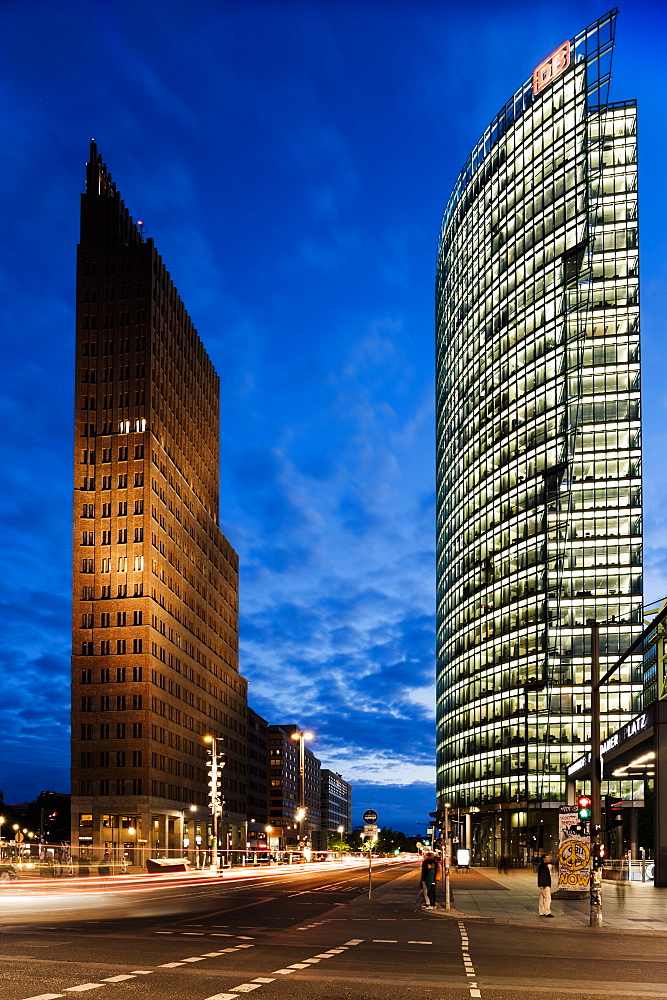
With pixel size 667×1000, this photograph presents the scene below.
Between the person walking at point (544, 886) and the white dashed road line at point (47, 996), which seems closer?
the white dashed road line at point (47, 996)

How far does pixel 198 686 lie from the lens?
14000 cm

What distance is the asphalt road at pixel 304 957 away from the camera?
14.6m

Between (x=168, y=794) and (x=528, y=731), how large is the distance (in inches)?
1643

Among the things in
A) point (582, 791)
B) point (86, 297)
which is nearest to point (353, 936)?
point (582, 791)

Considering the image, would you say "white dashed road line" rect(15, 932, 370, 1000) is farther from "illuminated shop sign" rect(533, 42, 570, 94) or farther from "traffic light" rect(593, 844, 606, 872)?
→ "illuminated shop sign" rect(533, 42, 570, 94)

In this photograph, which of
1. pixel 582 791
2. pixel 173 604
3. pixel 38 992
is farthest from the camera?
pixel 173 604

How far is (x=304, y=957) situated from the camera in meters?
19.4

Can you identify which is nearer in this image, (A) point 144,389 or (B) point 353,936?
(B) point 353,936

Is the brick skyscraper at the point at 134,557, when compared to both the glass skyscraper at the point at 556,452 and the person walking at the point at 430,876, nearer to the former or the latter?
the glass skyscraper at the point at 556,452

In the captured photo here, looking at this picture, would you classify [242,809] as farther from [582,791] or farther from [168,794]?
[582,791]

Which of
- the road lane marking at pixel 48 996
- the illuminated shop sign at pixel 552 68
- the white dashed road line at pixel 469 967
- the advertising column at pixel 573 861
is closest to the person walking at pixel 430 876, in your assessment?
the advertising column at pixel 573 861

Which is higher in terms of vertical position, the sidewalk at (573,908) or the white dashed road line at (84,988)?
the white dashed road line at (84,988)

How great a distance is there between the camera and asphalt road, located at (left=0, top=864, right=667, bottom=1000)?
14625 mm

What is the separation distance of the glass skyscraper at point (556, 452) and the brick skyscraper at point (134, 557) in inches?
1449
